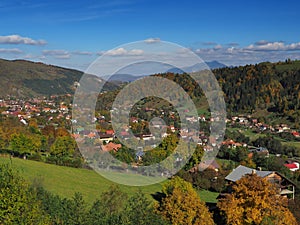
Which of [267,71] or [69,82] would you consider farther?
[69,82]

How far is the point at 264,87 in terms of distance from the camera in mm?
87500

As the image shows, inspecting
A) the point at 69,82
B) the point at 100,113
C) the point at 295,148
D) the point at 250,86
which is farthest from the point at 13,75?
the point at 295,148

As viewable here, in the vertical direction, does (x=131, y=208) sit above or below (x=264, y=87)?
below

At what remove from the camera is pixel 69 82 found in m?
174

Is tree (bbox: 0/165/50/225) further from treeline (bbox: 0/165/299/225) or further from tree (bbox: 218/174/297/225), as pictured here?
tree (bbox: 218/174/297/225)

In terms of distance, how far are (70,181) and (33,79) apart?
475ft

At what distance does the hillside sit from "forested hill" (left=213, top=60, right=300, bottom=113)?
80.4 meters

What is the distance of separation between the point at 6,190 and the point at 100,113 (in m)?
41.9

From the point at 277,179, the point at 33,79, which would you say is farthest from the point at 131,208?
the point at 33,79

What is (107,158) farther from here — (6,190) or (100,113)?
(100,113)

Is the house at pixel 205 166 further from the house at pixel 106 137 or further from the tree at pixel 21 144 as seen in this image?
the tree at pixel 21 144

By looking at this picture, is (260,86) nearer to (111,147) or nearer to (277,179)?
(111,147)

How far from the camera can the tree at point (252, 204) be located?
1512 centimetres

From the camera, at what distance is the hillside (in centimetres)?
14424
